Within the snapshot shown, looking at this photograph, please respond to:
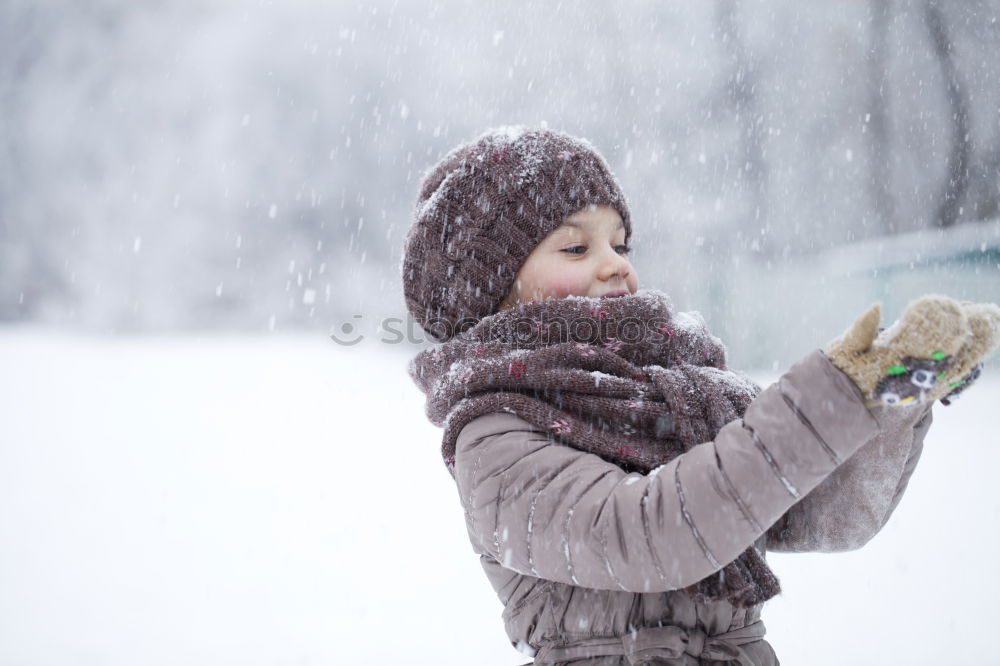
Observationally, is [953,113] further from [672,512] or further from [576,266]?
[672,512]

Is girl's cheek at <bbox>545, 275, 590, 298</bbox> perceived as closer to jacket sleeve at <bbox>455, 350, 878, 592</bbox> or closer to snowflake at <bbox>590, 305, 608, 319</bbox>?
snowflake at <bbox>590, 305, 608, 319</bbox>

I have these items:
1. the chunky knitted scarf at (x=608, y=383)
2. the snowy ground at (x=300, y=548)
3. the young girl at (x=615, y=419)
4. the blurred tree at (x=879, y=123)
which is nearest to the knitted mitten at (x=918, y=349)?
the young girl at (x=615, y=419)

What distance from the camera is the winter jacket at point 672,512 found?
63 centimetres

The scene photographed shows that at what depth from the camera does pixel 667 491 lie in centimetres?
67

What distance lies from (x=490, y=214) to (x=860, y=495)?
0.68 metres

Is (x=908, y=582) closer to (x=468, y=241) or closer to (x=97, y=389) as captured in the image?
(x=468, y=241)

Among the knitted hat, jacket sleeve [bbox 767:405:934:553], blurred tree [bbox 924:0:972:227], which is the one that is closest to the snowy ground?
blurred tree [bbox 924:0:972:227]

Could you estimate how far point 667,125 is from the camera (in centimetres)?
479

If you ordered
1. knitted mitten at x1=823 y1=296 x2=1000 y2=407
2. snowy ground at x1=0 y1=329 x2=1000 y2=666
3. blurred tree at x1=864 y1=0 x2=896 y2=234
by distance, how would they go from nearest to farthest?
knitted mitten at x1=823 y1=296 x2=1000 y2=407 < snowy ground at x1=0 y1=329 x2=1000 y2=666 < blurred tree at x1=864 y1=0 x2=896 y2=234

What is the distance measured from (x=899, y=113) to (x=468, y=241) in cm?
413

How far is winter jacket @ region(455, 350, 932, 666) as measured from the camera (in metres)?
0.63

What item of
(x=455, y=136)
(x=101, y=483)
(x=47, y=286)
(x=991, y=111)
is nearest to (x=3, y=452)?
(x=101, y=483)

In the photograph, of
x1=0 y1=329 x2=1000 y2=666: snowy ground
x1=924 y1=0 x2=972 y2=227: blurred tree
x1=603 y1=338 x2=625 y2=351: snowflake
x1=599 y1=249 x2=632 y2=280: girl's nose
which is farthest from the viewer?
x1=924 y1=0 x2=972 y2=227: blurred tree

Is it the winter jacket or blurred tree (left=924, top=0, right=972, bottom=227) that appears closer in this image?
the winter jacket
